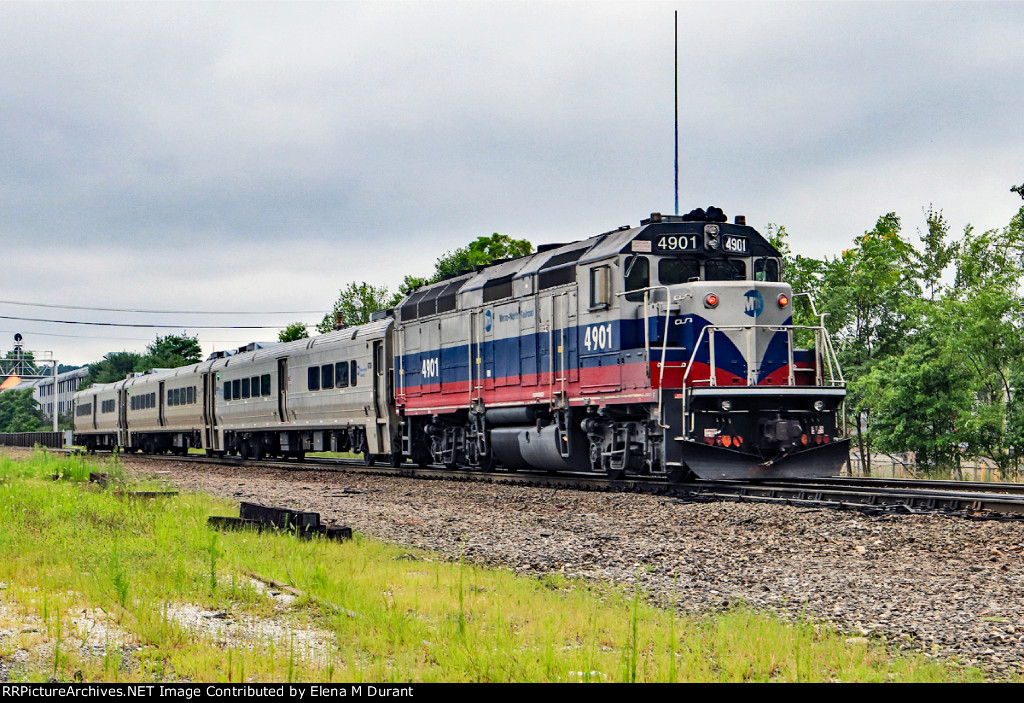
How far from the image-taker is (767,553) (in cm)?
952

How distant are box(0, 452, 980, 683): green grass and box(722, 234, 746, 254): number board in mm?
8581

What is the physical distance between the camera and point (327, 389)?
27688mm

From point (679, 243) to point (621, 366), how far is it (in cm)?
225

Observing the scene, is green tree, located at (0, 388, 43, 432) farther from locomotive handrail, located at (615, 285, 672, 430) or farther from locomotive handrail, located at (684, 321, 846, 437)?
locomotive handrail, located at (684, 321, 846, 437)

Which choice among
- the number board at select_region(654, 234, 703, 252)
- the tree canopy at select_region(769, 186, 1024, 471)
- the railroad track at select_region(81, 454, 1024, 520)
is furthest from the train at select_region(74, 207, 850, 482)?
the tree canopy at select_region(769, 186, 1024, 471)

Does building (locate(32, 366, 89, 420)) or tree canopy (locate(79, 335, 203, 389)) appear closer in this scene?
tree canopy (locate(79, 335, 203, 389))

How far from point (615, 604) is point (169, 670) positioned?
10.7 feet

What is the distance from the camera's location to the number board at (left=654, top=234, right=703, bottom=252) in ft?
52.7

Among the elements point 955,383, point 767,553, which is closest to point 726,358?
point 767,553

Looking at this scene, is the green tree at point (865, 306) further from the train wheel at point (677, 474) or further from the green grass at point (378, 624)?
the green grass at point (378, 624)

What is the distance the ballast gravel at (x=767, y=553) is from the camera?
260 inches

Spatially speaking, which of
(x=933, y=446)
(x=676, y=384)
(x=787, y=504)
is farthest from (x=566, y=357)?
(x=933, y=446)

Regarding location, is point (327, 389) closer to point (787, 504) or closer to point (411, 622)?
point (787, 504)

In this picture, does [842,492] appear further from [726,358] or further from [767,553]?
[767,553]
